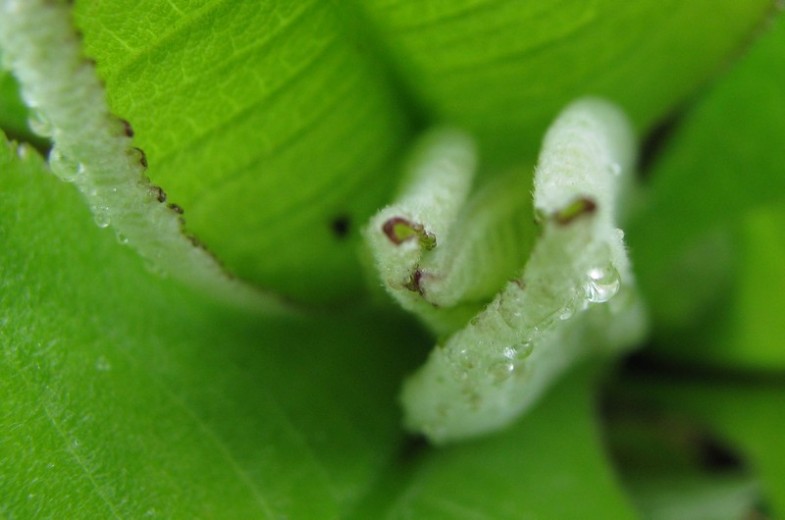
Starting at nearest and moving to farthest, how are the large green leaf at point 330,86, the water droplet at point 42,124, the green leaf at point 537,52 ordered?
the water droplet at point 42,124 < the large green leaf at point 330,86 < the green leaf at point 537,52

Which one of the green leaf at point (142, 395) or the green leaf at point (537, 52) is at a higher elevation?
the green leaf at point (537, 52)

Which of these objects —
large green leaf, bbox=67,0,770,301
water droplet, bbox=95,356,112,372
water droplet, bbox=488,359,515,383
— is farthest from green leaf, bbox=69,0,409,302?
water droplet, bbox=488,359,515,383

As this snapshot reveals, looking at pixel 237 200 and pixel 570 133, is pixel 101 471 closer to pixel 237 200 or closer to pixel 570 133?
pixel 237 200

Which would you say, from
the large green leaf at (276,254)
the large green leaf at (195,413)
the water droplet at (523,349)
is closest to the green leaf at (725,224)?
the large green leaf at (276,254)

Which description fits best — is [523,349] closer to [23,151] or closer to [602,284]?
[602,284]

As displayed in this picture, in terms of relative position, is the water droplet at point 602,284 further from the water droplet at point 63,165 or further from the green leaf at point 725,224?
the green leaf at point 725,224

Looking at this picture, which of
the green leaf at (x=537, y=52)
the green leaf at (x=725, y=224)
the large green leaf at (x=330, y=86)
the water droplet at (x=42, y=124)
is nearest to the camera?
the water droplet at (x=42, y=124)

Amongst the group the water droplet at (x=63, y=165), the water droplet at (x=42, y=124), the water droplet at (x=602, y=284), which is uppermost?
the water droplet at (x=42, y=124)
